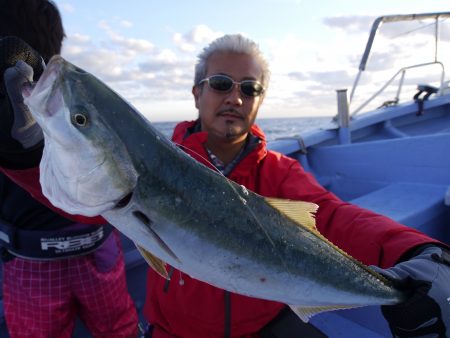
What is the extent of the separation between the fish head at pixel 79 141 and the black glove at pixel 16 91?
596 millimetres

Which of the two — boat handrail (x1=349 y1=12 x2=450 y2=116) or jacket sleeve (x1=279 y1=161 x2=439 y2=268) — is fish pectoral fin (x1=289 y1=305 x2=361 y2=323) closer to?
jacket sleeve (x1=279 y1=161 x2=439 y2=268)

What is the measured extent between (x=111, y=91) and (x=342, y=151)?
5.20 m

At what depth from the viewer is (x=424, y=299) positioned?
2027mm

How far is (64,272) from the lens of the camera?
3111 millimetres

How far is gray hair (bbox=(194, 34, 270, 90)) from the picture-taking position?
124 inches

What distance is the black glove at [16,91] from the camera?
208cm

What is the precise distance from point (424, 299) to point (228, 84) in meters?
2.10

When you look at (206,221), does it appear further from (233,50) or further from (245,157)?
(233,50)

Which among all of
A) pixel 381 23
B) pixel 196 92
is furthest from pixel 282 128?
pixel 196 92

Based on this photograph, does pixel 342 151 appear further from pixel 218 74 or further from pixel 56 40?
pixel 56 40

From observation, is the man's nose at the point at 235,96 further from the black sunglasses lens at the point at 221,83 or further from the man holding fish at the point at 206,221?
the man holding fish at the point at 206,221

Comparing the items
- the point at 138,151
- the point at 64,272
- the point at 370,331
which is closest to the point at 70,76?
the point at 138,151

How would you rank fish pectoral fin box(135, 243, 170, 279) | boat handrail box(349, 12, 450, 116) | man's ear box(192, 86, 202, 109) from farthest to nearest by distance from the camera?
1. boat handrail box(349, 12, 450, 116)
2. man's ear box(192, 86, 202, 109)
3. fish pectoral fin box(135, 243, 170, 279)

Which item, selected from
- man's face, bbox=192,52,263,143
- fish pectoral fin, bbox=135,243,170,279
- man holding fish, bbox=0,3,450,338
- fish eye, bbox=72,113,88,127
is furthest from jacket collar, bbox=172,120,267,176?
fish eye, bbox=72,113,88,127
